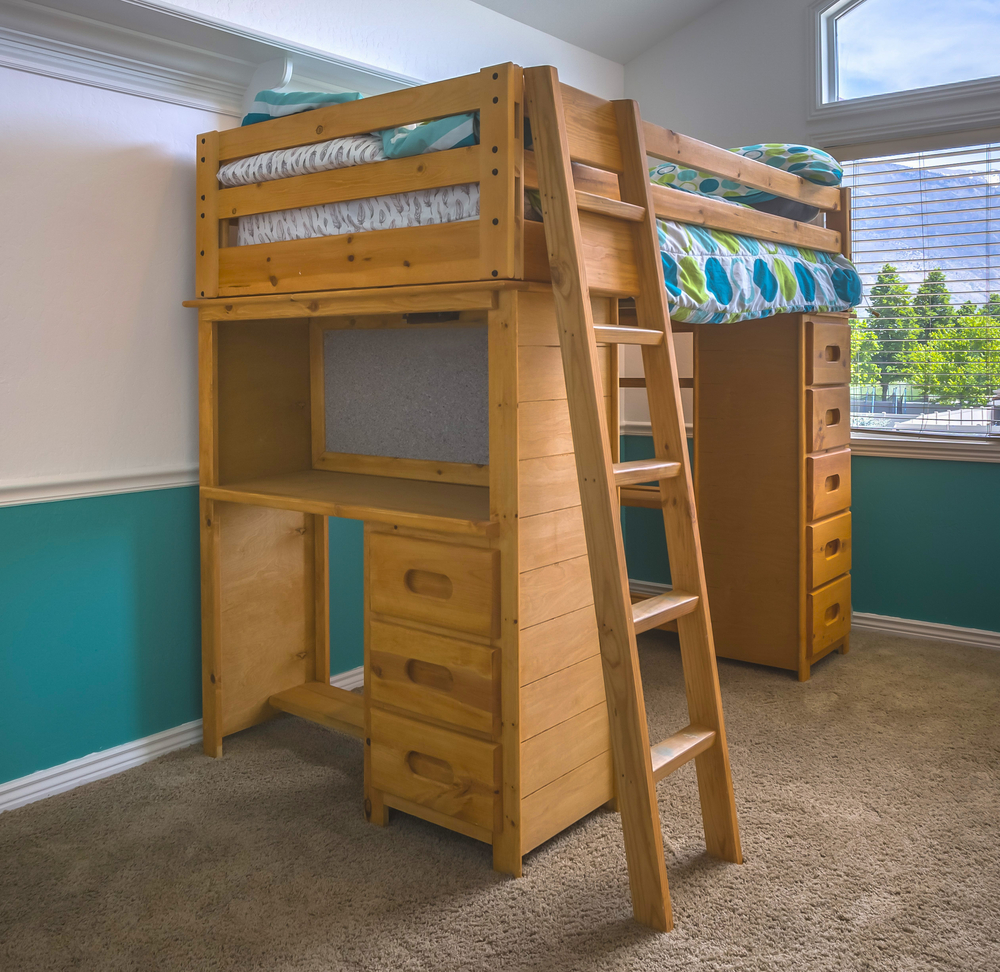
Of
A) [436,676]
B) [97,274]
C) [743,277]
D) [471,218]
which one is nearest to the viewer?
[471,218]

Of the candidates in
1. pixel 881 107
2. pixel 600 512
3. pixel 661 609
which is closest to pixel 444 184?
pixel 600 512

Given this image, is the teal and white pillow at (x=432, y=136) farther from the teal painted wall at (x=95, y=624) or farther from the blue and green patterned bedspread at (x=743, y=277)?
the teal painted wall at (x=95, y=624)

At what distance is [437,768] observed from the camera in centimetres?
194

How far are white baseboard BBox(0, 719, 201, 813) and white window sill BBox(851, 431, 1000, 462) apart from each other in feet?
8.48

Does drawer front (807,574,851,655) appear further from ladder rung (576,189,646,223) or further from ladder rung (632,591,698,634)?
ladder rung (576,189,646,223)

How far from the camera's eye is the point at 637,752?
1591mm

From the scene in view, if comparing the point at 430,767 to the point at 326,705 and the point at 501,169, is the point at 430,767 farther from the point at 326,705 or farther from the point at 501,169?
the point at 501,169

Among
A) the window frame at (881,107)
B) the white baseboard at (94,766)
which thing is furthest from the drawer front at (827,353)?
the white baseboard at (94,766)

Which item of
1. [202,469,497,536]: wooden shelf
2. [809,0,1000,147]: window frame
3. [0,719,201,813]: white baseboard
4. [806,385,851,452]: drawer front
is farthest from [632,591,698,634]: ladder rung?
[809,0,1000,147]: window frame

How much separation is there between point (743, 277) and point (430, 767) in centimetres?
146

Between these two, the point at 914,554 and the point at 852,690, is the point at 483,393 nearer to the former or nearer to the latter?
the point at 852,690

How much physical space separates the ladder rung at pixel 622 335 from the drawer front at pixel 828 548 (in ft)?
4.57

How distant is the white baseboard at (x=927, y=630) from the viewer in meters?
3.17

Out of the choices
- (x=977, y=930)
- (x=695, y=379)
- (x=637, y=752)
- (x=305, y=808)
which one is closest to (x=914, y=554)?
(x=695, y=379)
